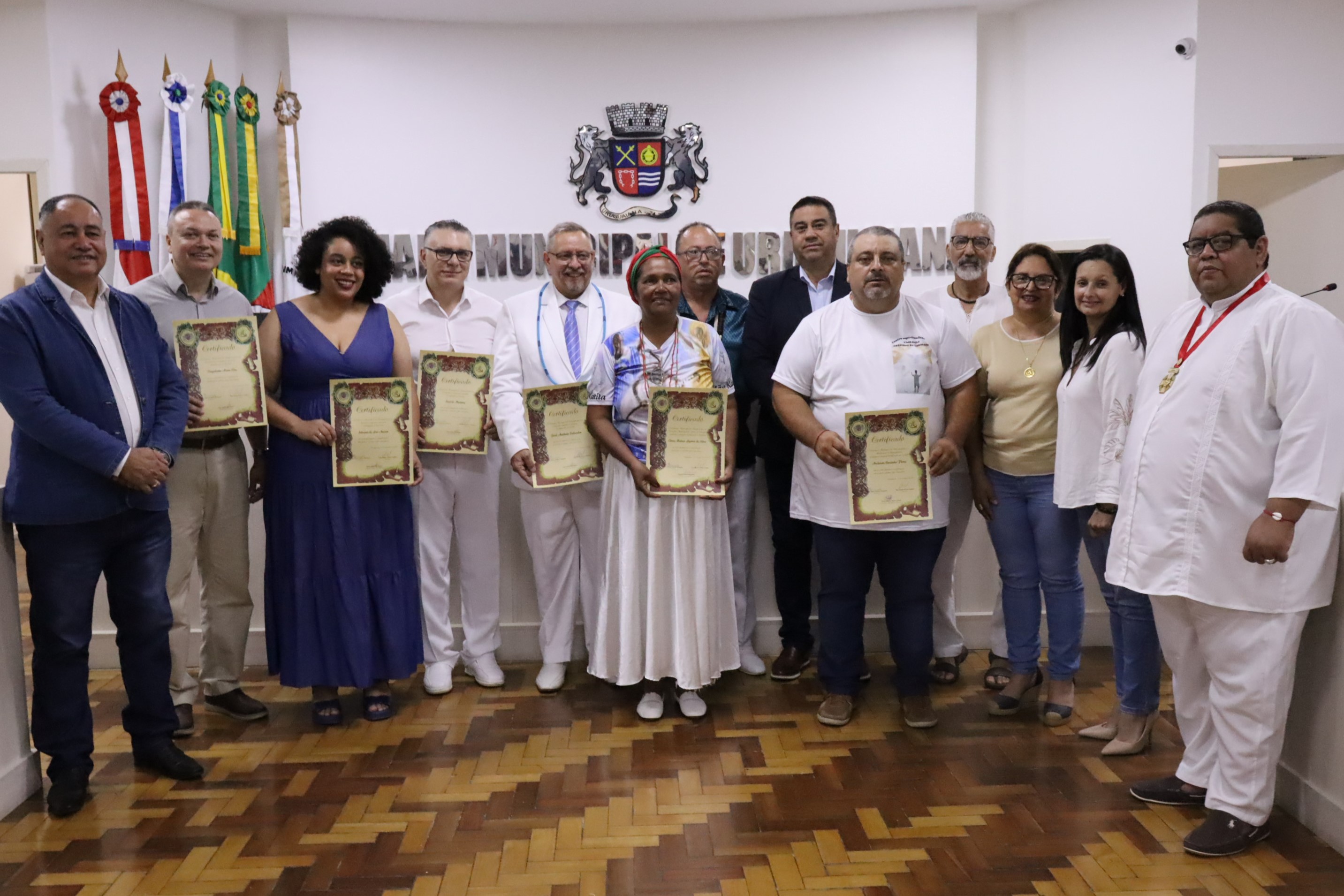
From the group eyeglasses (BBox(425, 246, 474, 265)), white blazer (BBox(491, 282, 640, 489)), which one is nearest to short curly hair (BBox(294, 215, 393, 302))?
eyeglasses (BBox(425, 246, 474, 265))

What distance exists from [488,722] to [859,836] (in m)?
1.53

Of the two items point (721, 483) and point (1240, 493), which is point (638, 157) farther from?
point (1240, 493)

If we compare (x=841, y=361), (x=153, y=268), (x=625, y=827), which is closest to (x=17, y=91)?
(x=153, y=268)

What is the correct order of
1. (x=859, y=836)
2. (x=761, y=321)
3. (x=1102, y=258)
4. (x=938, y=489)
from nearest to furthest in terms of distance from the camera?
(x=859, y=836) < (x=1102, y=258) < (x=938, y=489) < (x=761, y=321)

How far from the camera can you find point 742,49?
7.35 metres

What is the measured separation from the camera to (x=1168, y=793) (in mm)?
3072

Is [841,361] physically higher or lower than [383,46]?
lower

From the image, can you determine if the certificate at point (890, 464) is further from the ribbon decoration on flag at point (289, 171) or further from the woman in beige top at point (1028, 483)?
the ribbon decoration on flag at point (289, 171)

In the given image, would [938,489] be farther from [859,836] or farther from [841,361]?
[859,836]

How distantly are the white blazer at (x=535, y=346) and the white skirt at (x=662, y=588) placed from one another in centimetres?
44

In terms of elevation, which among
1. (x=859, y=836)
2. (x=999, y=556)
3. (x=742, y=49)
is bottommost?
(x=859, y=836)

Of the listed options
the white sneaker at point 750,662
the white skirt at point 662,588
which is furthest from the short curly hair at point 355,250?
the white sneaker at point 750,662

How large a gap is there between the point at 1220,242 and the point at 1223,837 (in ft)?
5.30

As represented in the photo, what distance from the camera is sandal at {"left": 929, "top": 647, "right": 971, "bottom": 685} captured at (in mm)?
4168
